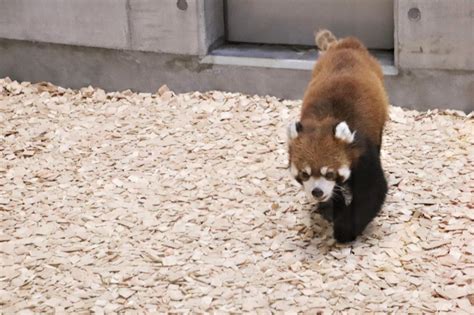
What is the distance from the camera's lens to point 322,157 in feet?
12.2

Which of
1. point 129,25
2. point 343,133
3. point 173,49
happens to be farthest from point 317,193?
→ point 129,25

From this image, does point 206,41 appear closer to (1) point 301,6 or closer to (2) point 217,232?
(1) point 301,6

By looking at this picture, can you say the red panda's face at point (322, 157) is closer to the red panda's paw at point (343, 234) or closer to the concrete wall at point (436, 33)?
the red panda's paw at point (343, 234)

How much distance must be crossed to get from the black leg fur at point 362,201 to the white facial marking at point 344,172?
9cm

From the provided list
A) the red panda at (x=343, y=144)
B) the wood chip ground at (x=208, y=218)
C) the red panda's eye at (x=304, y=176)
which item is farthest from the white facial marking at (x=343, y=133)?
the wood chip ground at (x=208, y=218)

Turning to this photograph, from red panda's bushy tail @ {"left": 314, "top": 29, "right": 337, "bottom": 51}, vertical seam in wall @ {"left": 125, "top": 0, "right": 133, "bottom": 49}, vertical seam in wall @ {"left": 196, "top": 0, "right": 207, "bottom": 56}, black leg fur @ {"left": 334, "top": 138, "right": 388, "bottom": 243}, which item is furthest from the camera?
vertical seam in wall @ {"left": 125, "top": 0, "right": 133, "bottom": 49}

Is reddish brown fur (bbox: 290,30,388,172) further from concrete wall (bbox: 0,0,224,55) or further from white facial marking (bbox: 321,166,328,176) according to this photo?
concrete wall (bbox: 0,0,224,55)

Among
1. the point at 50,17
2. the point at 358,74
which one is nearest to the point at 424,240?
the point at 358,74

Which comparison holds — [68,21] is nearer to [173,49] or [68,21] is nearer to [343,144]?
[173,49]

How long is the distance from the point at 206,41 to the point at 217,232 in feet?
7.22

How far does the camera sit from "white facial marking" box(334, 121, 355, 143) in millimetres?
3684

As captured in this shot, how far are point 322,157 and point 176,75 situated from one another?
8.90 feet

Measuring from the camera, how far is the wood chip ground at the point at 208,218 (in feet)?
11.9

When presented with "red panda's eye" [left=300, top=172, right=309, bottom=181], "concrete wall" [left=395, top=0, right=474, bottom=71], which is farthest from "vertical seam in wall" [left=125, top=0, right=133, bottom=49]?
"red panda's eye" [left=300, top=172, right=309, bottom=181]
